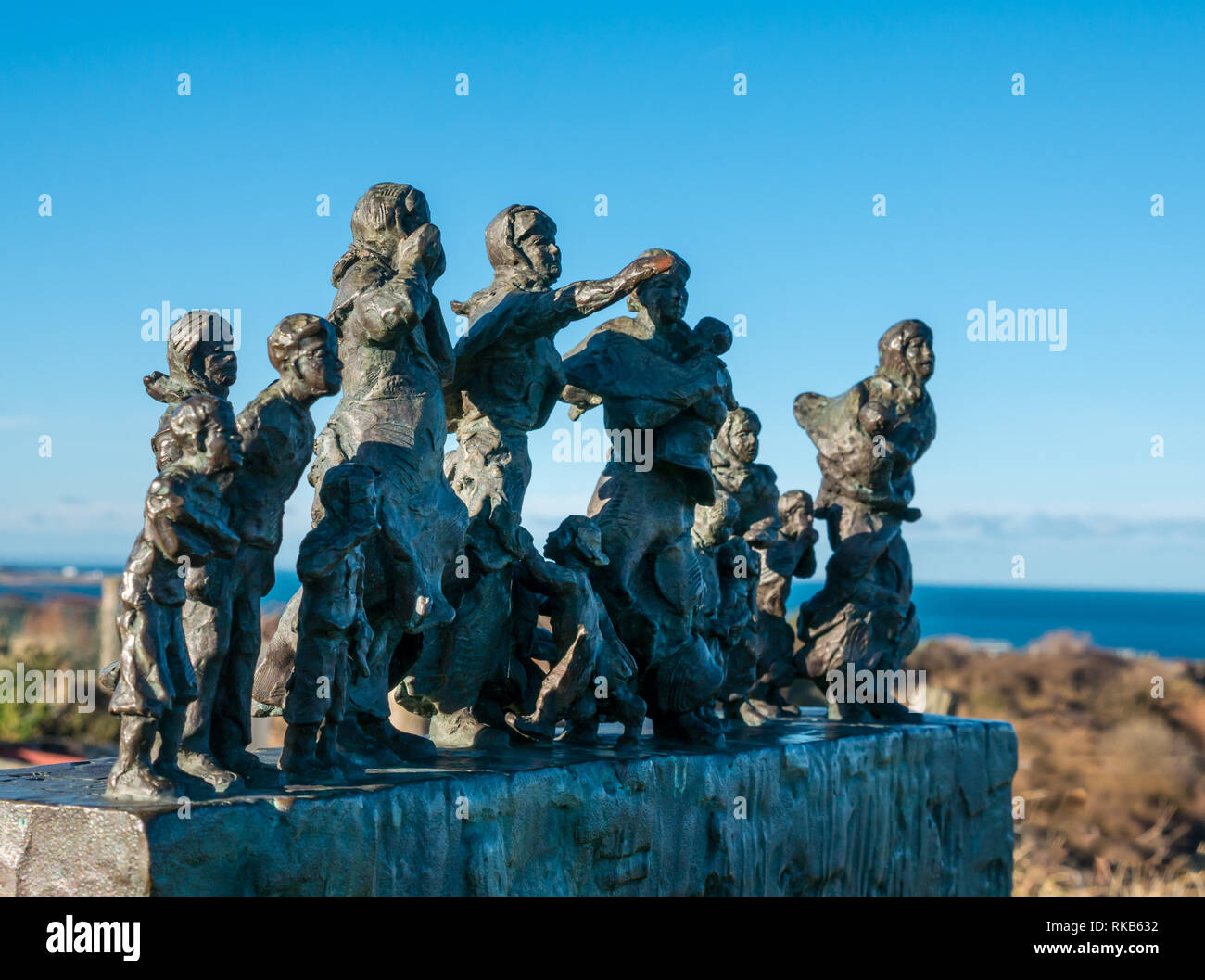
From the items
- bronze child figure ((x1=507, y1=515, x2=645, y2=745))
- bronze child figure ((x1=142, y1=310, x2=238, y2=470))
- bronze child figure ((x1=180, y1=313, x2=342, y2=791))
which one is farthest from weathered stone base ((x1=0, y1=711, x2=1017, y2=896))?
bronze child figure ((x1=142, y1=310, x2=238, y2=470))

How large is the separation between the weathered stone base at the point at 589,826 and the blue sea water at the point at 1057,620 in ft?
85.2

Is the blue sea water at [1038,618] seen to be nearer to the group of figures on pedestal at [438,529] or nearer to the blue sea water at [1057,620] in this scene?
the blue sea water at [1057,620]

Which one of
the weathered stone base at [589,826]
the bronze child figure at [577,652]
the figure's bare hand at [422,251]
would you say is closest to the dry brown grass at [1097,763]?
the weathered stone base at [589,826]

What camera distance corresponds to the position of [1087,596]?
336ft

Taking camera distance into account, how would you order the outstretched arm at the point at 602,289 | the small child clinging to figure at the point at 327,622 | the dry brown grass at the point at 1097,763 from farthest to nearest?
the dry brown grass at the point at 1097,763 < the outstretched arm at the point at 602,289 < the small child clinging to figure at the point at 327,622

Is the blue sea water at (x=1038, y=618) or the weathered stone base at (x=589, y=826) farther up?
the weathered stone base at (x=589, y=826)

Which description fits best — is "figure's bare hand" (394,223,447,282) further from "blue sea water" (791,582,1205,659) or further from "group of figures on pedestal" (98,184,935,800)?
"blue sea water" (791,582,1205,659)

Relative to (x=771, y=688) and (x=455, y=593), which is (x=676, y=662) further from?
(x=771, y=688)

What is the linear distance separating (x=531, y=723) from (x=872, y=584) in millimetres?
3066

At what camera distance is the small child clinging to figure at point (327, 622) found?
5090 mm

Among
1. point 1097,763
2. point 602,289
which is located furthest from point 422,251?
point 1097,763

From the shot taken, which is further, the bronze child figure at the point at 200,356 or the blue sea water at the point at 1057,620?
the blue sea water at the point at 1057,620

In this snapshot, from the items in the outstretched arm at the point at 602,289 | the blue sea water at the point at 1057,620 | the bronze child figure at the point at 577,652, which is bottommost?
the blue sea water at the point at 1057,620
